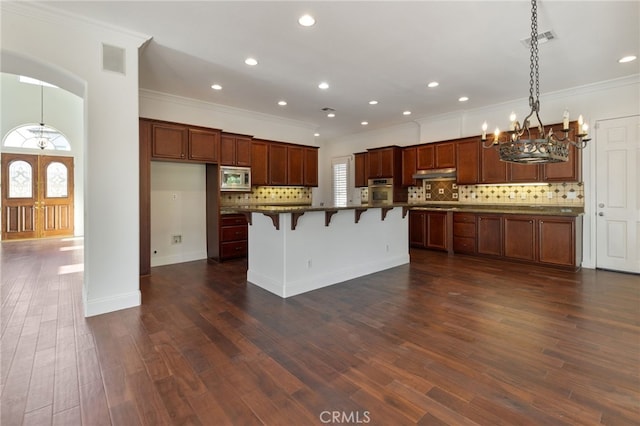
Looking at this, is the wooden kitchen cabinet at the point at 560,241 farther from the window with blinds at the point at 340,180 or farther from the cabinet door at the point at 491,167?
the window with blinds at the point at 340,180

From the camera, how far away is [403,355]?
2299mm

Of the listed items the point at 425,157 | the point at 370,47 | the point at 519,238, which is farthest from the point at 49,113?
the point at 519,238

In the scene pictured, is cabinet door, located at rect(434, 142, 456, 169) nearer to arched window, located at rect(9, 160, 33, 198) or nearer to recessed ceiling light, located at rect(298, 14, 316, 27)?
recessed ceiling light, located at rect(298, 14, 316, 27)

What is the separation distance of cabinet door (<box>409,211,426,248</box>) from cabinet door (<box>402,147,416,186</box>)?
2.86ft

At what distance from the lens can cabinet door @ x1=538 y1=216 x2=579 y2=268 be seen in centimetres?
478

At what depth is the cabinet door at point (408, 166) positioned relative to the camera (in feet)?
23.5

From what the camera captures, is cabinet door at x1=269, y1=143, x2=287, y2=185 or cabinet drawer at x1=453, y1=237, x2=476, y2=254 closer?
cabinet drawer at x1=453, y1=237, x2=476, y2=254

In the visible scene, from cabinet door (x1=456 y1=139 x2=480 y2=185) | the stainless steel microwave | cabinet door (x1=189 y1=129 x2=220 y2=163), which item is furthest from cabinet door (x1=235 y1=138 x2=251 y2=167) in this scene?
cabinet door (x1=456 y1=139 x2=480 y2=185)

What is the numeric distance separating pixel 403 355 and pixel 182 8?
3.69 metres

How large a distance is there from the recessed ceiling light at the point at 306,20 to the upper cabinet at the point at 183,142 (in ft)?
9.82

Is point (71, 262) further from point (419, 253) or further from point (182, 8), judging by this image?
point (419, 253)

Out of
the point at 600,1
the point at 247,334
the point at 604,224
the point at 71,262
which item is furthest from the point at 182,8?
the point at 604,224

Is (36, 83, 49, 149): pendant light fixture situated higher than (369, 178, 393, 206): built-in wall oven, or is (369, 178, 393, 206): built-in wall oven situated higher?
(36, 83, 49, 149): pendant light fixture

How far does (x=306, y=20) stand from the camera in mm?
3037
